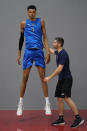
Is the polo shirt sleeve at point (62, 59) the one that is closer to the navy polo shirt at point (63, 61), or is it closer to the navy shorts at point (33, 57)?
the navy polo shirt at point (63, 61)

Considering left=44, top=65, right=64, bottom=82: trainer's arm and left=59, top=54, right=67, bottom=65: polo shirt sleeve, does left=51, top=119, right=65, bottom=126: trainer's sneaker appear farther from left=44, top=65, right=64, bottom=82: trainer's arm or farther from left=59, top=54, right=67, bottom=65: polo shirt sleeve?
left=59, top=54, right=67, bottom=65: polo shirt sleeve

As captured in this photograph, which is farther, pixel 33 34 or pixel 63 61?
pixel 33 34

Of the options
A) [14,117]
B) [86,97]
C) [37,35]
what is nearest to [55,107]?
[86,97]

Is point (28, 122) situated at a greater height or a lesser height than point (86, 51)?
lesser

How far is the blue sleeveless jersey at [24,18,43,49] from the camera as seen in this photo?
11.7 feet

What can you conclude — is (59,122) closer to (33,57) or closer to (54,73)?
(54,73)

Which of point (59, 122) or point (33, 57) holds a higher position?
point (33, 57)

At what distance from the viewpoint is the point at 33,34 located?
3.55 meters

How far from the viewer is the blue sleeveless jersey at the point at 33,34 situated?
3.55 m

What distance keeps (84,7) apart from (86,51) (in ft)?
2.42

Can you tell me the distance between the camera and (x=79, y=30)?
14.6 ft

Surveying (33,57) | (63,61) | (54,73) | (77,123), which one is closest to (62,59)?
(63,61)

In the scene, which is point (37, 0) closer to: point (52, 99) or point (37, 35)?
point (37, 35)

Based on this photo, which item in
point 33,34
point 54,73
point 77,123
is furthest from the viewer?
point 33,34
